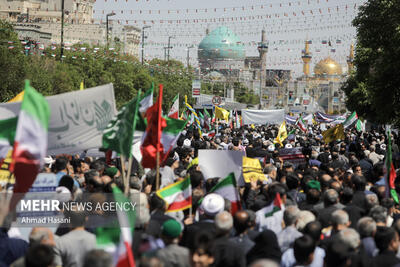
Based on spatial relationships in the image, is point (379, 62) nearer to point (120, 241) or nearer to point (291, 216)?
point (291, 216)

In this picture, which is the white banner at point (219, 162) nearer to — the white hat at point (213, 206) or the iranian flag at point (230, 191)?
the iranian flag at point (230, 191)

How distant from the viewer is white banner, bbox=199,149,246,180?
37.9 feet

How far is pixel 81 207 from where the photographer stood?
766 cm

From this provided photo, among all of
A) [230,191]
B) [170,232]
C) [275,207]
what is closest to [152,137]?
[230,191]

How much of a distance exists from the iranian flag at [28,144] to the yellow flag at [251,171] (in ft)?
17.7

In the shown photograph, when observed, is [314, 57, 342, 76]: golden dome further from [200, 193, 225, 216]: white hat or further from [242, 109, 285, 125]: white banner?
[200, 193, 225, 216]: white hat

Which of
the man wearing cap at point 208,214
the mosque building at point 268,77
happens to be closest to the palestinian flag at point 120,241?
the man wearing cap at point 208,214

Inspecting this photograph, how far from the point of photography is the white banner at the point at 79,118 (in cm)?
891

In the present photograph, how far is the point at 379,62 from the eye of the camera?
26.6 m

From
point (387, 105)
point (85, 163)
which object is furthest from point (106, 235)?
point (387, 105)

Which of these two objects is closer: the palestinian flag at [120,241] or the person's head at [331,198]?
the palestinian flag at [120,241]

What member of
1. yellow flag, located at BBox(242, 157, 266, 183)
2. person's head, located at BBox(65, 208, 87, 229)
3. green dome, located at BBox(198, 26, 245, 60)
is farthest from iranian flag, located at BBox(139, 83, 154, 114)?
green dome, located at BBox(198, 26, 245, 60)

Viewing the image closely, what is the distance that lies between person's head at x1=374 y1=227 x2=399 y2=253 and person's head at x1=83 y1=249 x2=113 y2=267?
8.69 feet

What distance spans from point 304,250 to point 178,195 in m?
2.46
